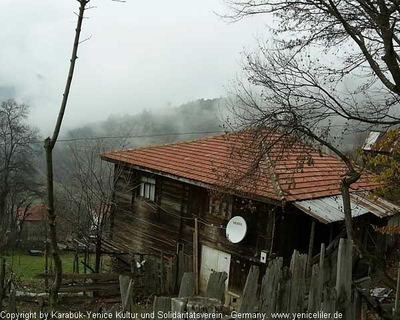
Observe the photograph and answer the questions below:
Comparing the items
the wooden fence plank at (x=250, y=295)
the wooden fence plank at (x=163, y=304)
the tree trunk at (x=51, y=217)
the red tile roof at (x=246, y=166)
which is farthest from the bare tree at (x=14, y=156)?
the tree trunk at (x=51, y=217)

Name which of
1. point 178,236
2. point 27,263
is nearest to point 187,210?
point 178,236

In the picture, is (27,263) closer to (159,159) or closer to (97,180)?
(97,180)

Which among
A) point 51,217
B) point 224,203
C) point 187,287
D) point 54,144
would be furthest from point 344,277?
point 224,203

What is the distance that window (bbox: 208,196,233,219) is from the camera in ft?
39.2

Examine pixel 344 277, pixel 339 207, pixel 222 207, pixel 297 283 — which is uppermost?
pixel 344 277

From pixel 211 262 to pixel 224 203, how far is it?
1842 mm

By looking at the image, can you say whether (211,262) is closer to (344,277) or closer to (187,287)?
(344,277)

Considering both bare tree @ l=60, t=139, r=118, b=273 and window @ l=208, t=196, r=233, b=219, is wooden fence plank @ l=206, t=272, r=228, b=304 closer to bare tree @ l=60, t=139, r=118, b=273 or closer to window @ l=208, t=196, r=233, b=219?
window @ l=208, t=196, r=233, b=219

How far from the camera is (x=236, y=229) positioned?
11297mm

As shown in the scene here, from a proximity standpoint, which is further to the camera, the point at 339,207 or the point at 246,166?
the point at 339,207

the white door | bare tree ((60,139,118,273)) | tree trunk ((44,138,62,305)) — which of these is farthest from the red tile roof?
tree trunk ((44,138,62,305))

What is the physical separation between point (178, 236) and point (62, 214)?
8284mm

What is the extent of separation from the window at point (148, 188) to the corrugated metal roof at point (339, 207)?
5781 millimetres

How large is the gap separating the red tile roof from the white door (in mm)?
2280
